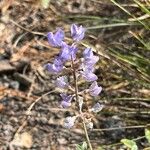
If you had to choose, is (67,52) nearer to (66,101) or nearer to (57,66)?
(57,66)

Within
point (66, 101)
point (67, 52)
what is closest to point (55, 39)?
point (67, 52)

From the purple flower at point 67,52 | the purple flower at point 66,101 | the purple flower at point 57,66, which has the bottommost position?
the purple flower at point 66,101

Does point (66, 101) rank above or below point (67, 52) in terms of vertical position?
Result: below

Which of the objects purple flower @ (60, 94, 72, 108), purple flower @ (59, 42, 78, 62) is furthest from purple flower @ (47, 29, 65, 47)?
purple flower @ (60, 94, 72, 108)

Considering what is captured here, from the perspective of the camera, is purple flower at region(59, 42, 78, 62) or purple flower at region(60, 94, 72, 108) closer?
purple flower at region(59, 42, 78, 62)

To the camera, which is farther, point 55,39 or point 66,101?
point 66,101

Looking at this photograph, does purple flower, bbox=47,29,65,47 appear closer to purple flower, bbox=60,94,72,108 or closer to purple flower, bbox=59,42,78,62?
purple flower, bbox=59,42,78,62

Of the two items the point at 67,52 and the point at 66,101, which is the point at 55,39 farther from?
the point at 66,101

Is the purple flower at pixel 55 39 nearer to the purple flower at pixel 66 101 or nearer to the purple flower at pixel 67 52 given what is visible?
the purple flower at pixel 67 52

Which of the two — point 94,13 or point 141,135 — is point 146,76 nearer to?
point 141,135

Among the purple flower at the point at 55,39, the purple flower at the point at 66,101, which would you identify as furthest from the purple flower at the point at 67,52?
the purple flower at the point at 66,101

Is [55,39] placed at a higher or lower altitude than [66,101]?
higher
